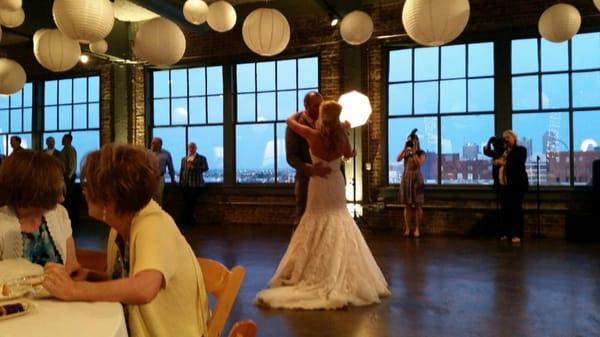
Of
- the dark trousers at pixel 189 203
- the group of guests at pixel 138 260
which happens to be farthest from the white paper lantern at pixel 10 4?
the dark trousers at pixel 189 203

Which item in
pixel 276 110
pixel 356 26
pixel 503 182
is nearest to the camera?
pixel 356 26

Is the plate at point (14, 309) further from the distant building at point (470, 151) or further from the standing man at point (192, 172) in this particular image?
the standing man at point (192, 172)

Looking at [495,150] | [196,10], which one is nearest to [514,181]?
[495,150]

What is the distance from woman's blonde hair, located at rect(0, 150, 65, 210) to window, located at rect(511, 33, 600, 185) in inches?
290

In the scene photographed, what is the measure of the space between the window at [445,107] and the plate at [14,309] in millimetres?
7744

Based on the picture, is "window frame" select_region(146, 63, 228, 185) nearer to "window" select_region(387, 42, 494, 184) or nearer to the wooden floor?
"window" select_region(387, 42, 494, 184)

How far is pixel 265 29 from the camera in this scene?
16.5 ft

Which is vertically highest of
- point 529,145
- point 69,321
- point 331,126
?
point 529,145

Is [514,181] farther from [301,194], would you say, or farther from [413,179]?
[301,194]

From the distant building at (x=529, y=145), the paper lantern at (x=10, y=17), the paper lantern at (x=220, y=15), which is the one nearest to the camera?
the paper lantern at (x=10, y=17)

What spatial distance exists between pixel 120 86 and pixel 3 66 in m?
4.82

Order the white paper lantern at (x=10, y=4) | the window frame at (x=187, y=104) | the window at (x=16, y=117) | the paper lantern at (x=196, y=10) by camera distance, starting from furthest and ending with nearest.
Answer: the window at (x=16, y=117)
the window frame at (x=187, y=104)
the paper lantern at (x=196, y=10)
the white paper lantern at (x=10, y=4)

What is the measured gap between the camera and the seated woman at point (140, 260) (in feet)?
3.88

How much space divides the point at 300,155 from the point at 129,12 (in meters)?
6.99
